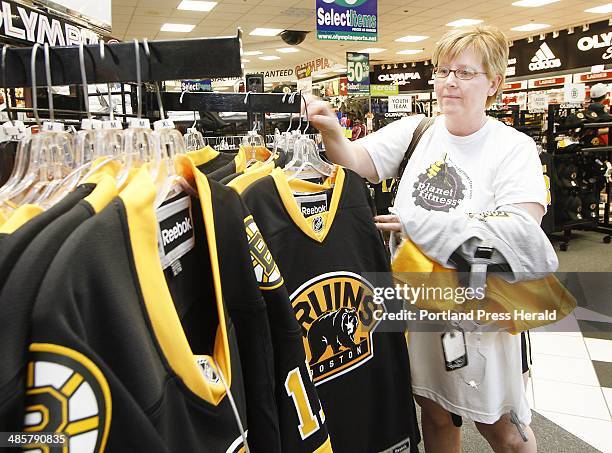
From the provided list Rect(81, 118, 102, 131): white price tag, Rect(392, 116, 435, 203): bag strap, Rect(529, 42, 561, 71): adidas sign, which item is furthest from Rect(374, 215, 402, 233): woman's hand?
Rect(529, 42, 561, 71): adidas sign

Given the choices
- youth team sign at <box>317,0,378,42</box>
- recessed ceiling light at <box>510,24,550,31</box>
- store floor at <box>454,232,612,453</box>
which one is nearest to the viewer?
store floor at <box>454,232,612,453</box>

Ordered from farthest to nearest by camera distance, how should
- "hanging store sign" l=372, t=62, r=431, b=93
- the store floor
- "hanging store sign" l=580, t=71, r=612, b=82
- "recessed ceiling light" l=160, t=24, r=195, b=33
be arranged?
"hanging store sign" l=372, t=62, r=431, b=93, "recessed ceiling light" l=160, t=24, r=195, b=33, "hanging store sign" l=580, t=71, r=612, b=82, the store floor

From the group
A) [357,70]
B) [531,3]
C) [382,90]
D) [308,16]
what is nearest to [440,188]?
[357,70]

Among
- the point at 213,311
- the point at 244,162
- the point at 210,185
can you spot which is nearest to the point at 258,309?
the point at 213,311

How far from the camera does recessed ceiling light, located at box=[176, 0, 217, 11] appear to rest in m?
8.66

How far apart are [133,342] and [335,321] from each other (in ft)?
2.41

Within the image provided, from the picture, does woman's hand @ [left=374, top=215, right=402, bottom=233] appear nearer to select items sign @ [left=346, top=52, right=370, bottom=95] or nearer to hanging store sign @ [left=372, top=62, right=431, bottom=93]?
select items sign @ [left=346, top=52, right=370, bottom=95]

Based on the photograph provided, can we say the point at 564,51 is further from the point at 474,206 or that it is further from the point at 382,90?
the point at 474,206

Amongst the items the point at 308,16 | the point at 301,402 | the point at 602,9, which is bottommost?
the point at 301,402

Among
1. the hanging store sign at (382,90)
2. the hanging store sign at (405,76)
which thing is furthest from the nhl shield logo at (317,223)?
the hanging store sign at (405,76)

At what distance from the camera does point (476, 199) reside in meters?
1.39

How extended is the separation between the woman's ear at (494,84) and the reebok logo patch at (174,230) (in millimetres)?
1078

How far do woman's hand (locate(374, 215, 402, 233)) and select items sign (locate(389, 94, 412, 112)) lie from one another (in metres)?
5.52

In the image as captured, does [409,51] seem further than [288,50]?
Yes
